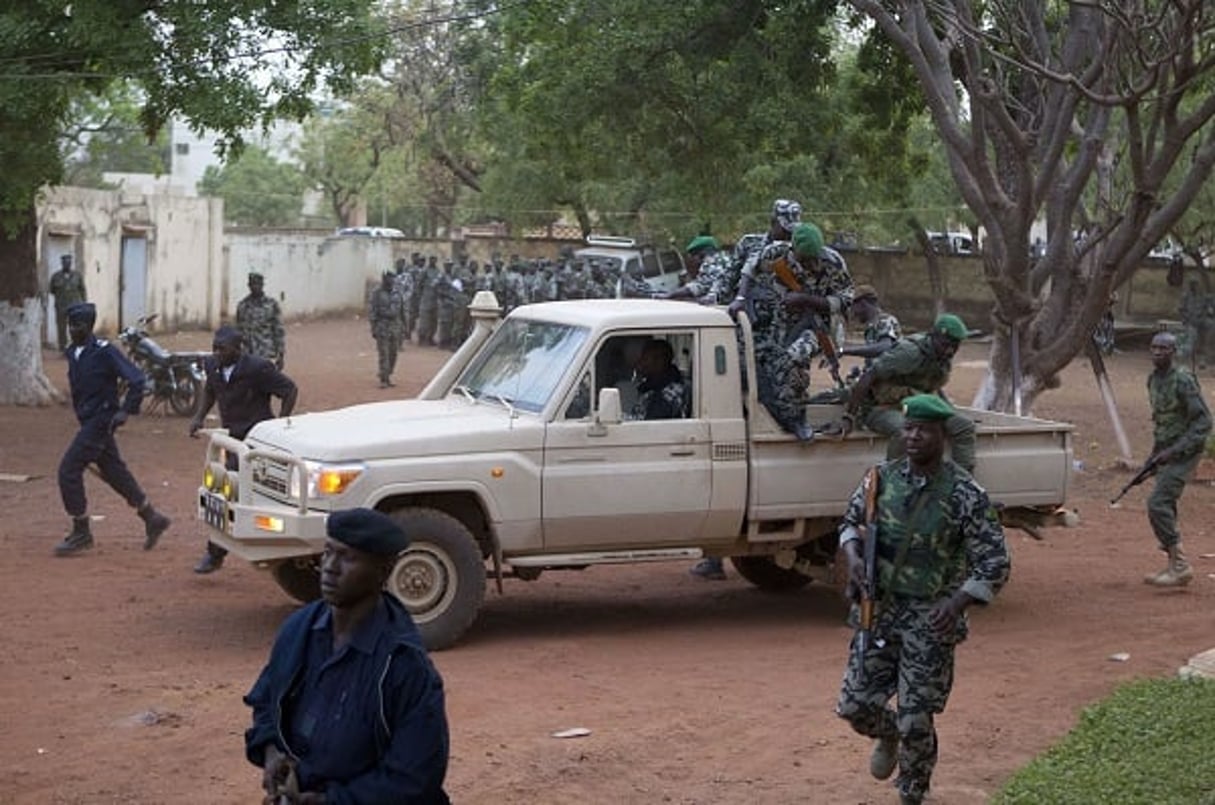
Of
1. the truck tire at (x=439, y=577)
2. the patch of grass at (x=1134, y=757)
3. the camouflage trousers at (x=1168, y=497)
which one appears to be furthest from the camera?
the camouflage trousers at (x=1168, y=497)

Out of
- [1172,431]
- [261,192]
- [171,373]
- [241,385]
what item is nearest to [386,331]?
[171,373]

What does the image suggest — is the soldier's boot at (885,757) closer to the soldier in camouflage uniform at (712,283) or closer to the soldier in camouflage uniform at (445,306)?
the soldier in camouflage uniform at (712,283)

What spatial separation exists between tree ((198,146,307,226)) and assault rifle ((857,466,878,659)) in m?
64.0

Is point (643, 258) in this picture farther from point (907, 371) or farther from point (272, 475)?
point (272, 475)

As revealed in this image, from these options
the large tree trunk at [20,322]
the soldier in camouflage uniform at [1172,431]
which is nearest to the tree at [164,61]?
the large tree trunk at [20,322]

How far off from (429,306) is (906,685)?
1250 inches

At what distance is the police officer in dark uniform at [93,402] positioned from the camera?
12.9 m

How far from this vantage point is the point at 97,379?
12.9 meters

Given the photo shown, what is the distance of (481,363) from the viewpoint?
11.4 metres

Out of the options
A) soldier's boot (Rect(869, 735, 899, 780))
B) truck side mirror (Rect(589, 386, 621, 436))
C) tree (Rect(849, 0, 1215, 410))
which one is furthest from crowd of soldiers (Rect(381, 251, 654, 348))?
soldier's boot (Rect(869, 735, 899, 780))

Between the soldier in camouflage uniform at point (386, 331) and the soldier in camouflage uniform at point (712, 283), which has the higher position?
the soldier in camouflage uniform at point (712, 283)

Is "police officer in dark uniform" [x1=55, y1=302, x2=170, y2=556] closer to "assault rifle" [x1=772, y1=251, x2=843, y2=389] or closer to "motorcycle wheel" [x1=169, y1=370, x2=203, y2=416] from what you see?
"assault rifle" [x1=772, y1=251, x2=843, y2=389]

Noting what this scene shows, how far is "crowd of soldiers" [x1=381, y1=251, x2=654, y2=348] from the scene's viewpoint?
114ft

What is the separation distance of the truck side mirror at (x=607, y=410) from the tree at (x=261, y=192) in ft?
199
